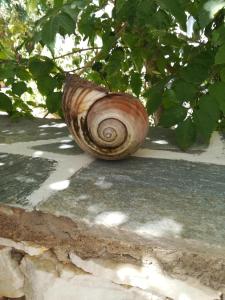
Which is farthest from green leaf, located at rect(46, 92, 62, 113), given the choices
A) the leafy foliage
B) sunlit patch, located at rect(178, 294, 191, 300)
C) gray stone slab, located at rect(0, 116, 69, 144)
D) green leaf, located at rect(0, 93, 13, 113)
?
sunlit patch, located at rect(178, 294, 191, 300)

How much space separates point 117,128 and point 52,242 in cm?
39

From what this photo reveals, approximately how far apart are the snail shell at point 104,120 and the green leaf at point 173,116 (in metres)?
0.16

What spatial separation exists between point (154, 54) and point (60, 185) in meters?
Answer: 0.90

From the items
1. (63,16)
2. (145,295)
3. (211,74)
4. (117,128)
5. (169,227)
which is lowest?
(145,295)

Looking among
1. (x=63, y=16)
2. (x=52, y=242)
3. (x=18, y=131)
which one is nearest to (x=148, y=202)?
(x=52, y=242)

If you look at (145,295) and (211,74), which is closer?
(145,295)

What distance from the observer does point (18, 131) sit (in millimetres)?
1670

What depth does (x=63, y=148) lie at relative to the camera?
1386mm

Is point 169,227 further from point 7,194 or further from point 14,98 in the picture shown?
point 14,98

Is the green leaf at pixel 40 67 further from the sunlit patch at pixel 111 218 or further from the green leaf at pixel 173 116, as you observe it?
the sunlit patch at pixel 111 218

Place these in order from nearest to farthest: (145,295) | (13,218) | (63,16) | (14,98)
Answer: (145,295) → (13,218) → (63,16) → (14,98)

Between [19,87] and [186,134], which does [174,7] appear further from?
[19,87]

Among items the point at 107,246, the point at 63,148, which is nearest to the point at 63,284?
the point at 107,246

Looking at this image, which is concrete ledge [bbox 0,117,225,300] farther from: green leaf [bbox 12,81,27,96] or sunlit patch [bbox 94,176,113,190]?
green leaf [bbox 12,81,27,96]
